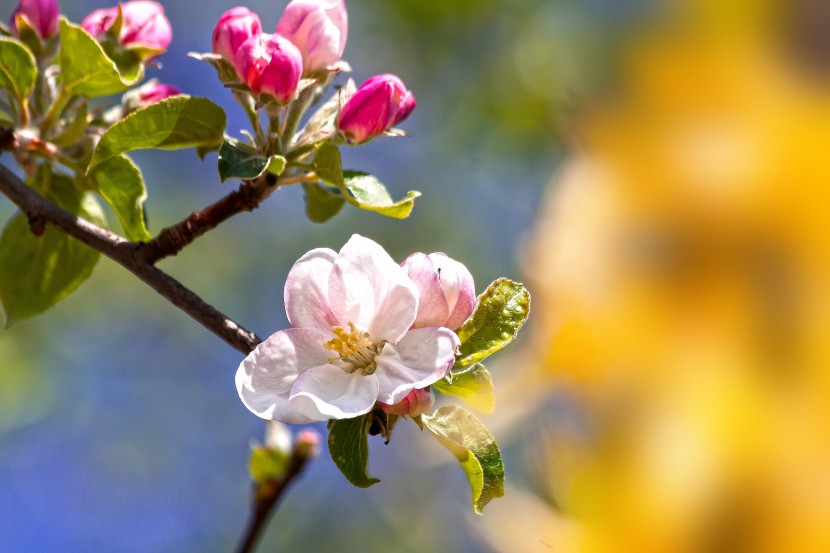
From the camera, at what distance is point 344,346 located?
1.41 ft

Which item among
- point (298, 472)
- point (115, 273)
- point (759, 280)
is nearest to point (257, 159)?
point (298, 472)

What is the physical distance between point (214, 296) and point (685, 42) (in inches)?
73.3

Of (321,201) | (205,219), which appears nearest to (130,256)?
(205,219)

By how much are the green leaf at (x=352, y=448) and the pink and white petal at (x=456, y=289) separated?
0.23ft

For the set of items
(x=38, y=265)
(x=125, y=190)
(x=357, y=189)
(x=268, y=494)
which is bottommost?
(x=268, y=494)

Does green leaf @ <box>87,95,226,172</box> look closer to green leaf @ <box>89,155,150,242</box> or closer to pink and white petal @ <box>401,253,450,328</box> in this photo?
green leaf @ <box>89,155,150,242</box>

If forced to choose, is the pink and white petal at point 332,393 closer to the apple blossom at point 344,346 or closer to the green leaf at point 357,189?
the apple blossom at point 344,346

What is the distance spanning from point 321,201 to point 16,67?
0.79 feet

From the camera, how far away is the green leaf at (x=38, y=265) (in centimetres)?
67

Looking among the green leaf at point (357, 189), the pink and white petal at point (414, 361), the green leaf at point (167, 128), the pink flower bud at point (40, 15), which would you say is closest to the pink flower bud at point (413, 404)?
the pink and white petal at point (414, 361)

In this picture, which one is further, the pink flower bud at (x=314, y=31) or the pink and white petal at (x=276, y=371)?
the pink flower bud at (x=314, y=31)

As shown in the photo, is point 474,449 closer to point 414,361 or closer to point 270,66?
point 414,361

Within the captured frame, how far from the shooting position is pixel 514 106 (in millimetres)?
3303

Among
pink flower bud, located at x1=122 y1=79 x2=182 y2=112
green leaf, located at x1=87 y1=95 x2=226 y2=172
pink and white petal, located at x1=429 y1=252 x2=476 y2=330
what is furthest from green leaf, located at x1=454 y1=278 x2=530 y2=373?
pink flower bud, located at x1=122 y1=79 x2=182 y2=112
